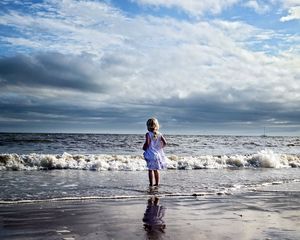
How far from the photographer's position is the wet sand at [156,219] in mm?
5305

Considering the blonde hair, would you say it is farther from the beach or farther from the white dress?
the beach

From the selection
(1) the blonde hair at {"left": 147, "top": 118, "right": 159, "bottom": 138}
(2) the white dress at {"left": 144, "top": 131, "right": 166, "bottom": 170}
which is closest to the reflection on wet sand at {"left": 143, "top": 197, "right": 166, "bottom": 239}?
(2) the white dress at {"left": 144, "top": 131, "right": 166, "bottom": 170}

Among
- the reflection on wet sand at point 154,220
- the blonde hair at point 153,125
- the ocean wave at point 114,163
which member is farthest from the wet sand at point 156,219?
the ocean wave at point 114,163

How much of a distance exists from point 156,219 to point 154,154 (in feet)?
15.5

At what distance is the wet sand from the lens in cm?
530

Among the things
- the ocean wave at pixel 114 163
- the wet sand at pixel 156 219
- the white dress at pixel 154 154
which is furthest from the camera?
the ocean wave at pixel 114 163

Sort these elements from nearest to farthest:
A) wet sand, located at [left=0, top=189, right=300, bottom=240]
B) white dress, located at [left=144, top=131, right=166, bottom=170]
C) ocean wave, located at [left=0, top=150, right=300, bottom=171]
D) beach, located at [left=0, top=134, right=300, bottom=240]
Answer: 1. wet sand, located at [left=0, top=189, right=300, bottom=240]
2. beach, located at [left=0, top=134, right=300, bottom=240]
3. white dress, located at [left=144, top=131, right=166, bottom=170]
4. ocean wave, located at [left=0, top=150, right=300, bottom=171]

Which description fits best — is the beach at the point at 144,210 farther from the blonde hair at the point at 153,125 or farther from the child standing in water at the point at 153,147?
the blonde hair at the point at 153,125

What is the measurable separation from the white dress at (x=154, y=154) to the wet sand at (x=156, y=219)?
6.87 feet

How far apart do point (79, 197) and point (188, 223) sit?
3.73 m

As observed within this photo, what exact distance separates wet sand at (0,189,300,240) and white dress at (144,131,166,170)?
6.87 feet

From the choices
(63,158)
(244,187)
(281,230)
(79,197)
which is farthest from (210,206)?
(63,158)

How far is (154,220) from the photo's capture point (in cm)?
631

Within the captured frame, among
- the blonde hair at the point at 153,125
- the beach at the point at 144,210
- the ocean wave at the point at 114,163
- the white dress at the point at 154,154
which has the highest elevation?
the blonde hair at the point at 153,125
